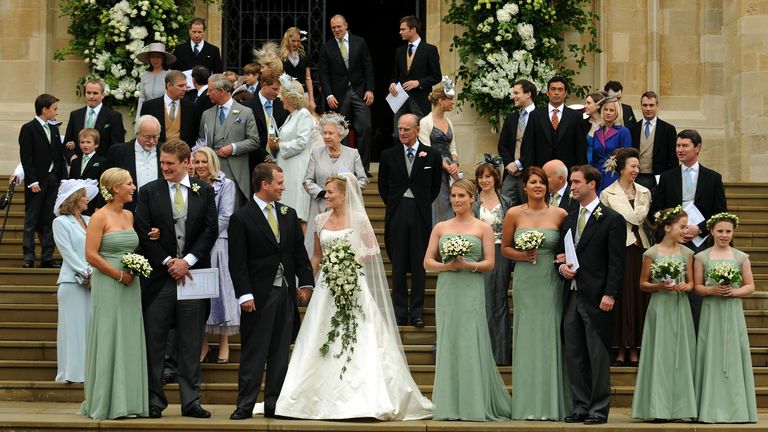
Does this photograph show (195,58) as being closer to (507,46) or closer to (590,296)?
(507,46)

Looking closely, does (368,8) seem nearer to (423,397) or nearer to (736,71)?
(736,71)

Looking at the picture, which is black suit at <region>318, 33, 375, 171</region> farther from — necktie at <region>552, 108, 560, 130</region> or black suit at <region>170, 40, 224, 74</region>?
necktie at <region>552, 108, 560, 130</region>

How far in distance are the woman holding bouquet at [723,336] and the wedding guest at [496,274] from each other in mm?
1965

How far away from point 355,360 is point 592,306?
2043mm

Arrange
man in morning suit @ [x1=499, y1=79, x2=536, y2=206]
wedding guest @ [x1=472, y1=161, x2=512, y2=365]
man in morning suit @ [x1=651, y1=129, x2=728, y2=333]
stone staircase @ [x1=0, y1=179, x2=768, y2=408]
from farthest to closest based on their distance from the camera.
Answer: man in morning suit @ [x1=499, y1=79, x2=536, y2=206], man in morning suit @ [x1=651, y1=129, x2=728, y2=333], wedding guest @ [x1=472, y1=161, x2=512, y2=365], stone staircase @ [x1=0, y1=179, x2=768, y2=408]

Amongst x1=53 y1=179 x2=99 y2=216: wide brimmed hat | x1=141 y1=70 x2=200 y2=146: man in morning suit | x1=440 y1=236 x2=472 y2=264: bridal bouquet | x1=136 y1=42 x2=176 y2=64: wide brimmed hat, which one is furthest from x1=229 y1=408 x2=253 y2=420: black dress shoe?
x1=136 y1=42 x2=176 y2=64: wide brimmed hat

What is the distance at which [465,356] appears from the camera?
12547mm

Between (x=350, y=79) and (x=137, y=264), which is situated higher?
(x=350, y=79)

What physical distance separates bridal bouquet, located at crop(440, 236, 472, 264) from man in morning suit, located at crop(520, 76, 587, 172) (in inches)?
130

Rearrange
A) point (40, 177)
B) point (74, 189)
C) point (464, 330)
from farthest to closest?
point (40, 177) → point (74, 189) → point (464, 330)

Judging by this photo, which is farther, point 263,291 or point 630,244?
Result: point 630,244

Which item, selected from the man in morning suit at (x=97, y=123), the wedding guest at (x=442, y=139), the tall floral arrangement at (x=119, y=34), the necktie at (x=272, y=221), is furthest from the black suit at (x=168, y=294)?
the tall floral arrangement at (x=119, y=34)

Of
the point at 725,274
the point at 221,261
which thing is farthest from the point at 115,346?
the point at 725,274

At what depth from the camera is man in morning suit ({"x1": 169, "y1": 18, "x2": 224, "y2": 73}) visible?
18.4m
